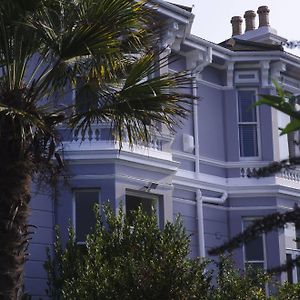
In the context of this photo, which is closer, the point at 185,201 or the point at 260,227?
the point at 260,227

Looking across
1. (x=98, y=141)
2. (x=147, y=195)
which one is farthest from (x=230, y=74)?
(x=98, y=141)

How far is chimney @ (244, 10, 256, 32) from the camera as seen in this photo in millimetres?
24109

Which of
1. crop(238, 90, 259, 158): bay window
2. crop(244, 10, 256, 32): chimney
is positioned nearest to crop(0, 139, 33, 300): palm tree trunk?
crop(238, 90, 259, 158): bay window

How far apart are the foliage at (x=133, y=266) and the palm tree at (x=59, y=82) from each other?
5.78ft

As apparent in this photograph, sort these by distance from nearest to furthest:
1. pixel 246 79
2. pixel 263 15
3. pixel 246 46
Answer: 1. pixel 246 79
2. pixel 246 46
3. pixel 263 15

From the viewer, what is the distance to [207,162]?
742 inches

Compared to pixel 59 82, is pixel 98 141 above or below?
above

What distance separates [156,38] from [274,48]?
30.2 ft

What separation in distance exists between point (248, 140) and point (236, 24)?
6369 mm

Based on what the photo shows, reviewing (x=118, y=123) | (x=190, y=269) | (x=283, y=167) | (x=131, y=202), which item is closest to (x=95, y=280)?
(x=190, y=269)

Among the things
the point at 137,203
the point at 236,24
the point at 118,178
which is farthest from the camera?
the point at 236,24

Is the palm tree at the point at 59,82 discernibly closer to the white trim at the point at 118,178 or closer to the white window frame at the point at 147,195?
the white trim at the point at 118,178

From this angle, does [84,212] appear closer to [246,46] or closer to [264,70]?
[264,70]

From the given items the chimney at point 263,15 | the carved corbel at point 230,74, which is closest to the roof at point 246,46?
the carved corbel at point 230,74
